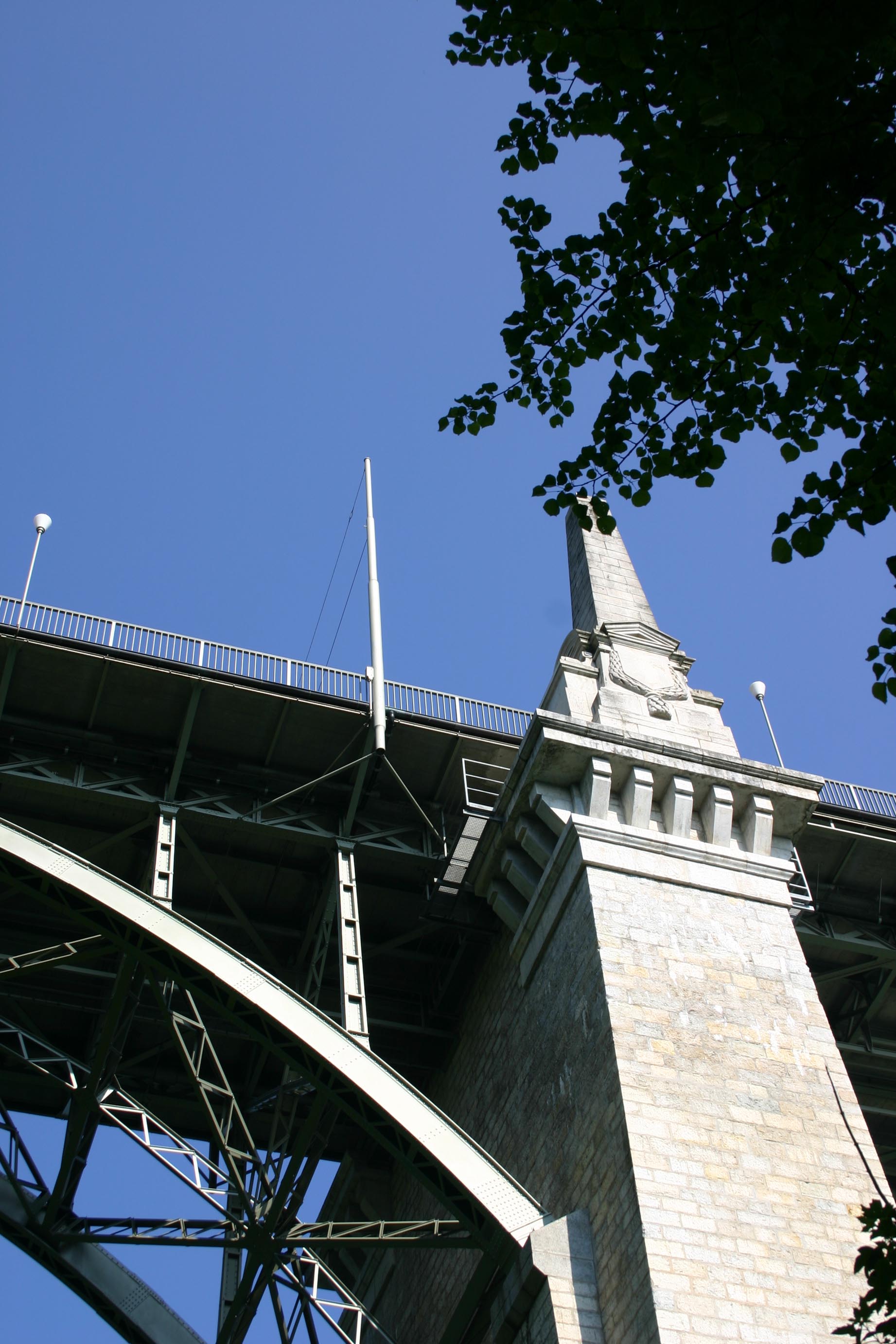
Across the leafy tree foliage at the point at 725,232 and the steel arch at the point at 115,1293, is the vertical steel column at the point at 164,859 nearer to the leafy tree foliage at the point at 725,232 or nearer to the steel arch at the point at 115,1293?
the steel arch at the point at 115,1293

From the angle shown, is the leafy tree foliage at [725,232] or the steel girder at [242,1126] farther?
the steel girder at [242,1126]

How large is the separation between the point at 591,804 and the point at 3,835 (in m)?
6.19

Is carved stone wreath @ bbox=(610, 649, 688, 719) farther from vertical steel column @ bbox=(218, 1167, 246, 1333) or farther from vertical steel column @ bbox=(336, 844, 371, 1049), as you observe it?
vertical steel column @ bbox=(218, 1167, 246, 1333)

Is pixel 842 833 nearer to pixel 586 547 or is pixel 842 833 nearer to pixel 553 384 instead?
pixel 586 547

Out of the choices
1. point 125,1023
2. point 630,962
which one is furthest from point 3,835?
point 630,962

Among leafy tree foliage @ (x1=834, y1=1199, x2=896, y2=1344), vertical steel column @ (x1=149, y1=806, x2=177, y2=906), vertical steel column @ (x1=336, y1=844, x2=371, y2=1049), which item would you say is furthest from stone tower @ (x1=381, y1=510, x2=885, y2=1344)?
leafy tree foliage @ (x1=834, y1=1199, x2=896, y2=1344)

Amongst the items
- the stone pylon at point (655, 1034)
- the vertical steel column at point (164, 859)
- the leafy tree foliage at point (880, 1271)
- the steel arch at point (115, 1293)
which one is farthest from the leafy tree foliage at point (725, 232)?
the steel arch at point (115, 1293)

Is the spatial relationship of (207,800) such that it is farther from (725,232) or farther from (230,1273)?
(725,232)

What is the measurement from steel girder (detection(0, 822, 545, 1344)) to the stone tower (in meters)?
1.04

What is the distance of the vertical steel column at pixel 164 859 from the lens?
48.7 feet

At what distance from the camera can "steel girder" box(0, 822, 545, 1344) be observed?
507 inches

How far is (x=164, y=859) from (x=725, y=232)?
1025 cm

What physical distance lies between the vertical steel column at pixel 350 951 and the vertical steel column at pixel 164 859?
191 cm

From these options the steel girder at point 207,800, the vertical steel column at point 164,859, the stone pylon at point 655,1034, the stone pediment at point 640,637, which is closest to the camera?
the stone pylon at point 655,1034
